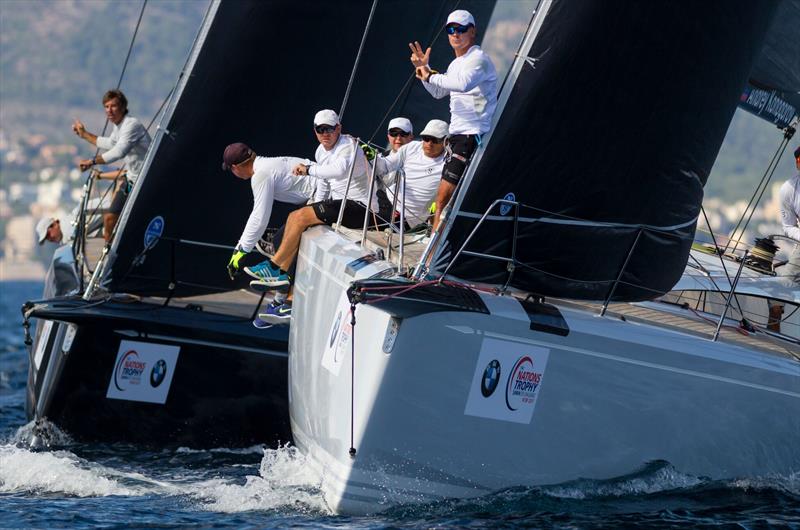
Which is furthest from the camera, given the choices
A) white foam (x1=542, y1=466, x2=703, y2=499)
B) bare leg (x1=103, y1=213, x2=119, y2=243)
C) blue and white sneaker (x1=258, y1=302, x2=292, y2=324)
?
bare leg (x1=103, y1=213, x2=119, y2=243)

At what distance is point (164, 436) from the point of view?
28.6 feet

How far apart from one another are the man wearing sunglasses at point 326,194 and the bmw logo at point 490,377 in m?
1.53

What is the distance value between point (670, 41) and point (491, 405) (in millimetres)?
1969

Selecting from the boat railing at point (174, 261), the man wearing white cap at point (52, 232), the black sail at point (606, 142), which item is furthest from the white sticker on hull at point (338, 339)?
the man wearing white cap at point (52, 232)

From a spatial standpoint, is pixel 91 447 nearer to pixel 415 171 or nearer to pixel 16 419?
pixel 16 419

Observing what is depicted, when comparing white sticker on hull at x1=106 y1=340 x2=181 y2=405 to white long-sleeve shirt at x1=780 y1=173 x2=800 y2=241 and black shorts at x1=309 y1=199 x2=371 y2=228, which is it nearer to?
black shorts at x1=309 y1=199 x2=371 y2=228

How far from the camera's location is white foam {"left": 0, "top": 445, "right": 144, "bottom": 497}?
7.06 m

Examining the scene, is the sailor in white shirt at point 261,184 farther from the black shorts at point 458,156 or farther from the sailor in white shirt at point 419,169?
the black shorts at point 458,156

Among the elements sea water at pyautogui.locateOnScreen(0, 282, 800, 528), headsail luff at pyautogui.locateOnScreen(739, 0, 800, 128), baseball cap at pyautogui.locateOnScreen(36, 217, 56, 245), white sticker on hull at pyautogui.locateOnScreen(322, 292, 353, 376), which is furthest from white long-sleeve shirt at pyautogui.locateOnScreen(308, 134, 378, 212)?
baseball cap at pyautogui.locateOnScreen(36, 217, 56, 245)

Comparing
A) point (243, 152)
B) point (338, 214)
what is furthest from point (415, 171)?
point (243, 152)

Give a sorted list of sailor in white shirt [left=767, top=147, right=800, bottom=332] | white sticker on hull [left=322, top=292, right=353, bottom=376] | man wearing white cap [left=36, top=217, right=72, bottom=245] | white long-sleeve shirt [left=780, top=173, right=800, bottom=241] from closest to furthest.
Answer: white sticker on hull [left=322, top=292, right=353, bottom=376]
sailor in white shirt [left=767, top=147, right=800, bottom=332]
white long-sleeve shirt [left=780, top=173, right=800, bottom=241]
man wearing white cap [left=36, top=217, right=72, bottom=245]

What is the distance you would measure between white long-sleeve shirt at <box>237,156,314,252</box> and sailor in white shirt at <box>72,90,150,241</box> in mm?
2253

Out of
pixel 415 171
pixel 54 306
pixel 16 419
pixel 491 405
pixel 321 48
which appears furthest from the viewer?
pixel 16 419

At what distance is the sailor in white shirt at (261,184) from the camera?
7.34 metres
